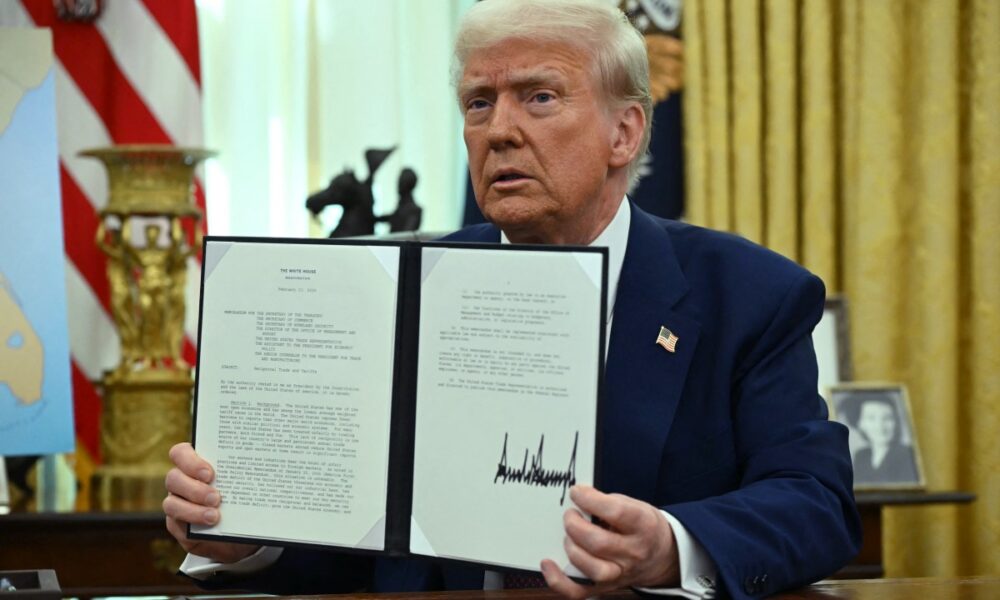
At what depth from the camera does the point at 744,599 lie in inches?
57.7

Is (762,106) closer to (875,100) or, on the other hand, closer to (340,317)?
(875,100)

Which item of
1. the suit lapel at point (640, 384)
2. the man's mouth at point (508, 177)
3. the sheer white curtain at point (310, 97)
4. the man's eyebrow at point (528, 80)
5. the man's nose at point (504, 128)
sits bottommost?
the suit lapel at point (640, 384)

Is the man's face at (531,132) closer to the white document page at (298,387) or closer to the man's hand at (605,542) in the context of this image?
the white document page at (298,387)

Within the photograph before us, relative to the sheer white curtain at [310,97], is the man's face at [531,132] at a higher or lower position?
lower

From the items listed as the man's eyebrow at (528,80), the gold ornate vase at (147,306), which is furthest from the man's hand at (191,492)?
the gold ornate vase at (147,306)

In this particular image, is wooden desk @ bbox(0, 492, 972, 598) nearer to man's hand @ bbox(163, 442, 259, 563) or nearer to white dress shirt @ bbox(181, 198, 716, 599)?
white dress shirt @ bbox(181, 198, 716, 599)

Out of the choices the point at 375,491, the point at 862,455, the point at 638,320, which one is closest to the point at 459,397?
the point at 375,491

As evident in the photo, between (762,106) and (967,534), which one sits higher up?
(762,106)

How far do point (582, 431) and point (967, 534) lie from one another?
8.71 feet

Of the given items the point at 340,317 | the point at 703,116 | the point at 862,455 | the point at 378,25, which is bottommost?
the point at 862,455

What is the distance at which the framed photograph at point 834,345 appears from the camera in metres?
3.44

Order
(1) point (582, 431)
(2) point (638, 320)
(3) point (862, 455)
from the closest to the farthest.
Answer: (1) point (582, 431)
(2) point (638, 320)
(3) point (862, 455)
